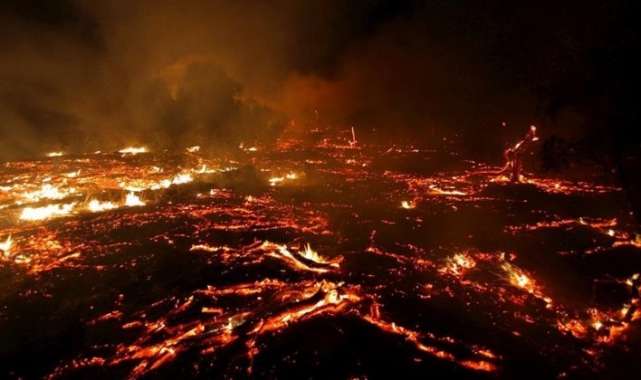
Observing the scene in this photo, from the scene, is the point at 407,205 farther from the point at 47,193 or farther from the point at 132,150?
the point at 132,150

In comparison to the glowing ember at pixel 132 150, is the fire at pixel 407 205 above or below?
below

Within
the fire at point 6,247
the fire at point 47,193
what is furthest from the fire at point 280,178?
the fire at point 6,247

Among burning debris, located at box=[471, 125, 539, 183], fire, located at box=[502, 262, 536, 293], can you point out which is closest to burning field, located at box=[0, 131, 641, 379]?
fire, located at box=[502, 262, 536, 293]

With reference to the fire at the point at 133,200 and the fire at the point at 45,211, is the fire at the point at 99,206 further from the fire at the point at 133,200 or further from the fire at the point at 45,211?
the fire at the point at 45,211

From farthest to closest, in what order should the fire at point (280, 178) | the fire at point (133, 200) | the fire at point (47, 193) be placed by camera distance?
the fire at point (280, 178) → the fire at point (47, 193) → the fire at point (133, 200)

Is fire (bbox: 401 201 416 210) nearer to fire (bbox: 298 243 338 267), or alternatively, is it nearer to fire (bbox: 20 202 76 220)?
fire (bbox: 298 243 338 267)

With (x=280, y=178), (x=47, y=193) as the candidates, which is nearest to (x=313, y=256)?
(x=280, y=178)

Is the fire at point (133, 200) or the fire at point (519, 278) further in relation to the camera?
the fire at point (133, 200)

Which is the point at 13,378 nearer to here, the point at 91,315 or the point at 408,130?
the point at 91,315

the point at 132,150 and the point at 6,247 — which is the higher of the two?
the point at 132,150

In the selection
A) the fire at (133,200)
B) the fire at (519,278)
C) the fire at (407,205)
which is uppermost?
the fire at (133,200)

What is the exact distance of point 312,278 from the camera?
7266 mm

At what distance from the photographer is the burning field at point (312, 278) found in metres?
5.28

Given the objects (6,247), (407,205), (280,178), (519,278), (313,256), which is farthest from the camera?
(280,178)
